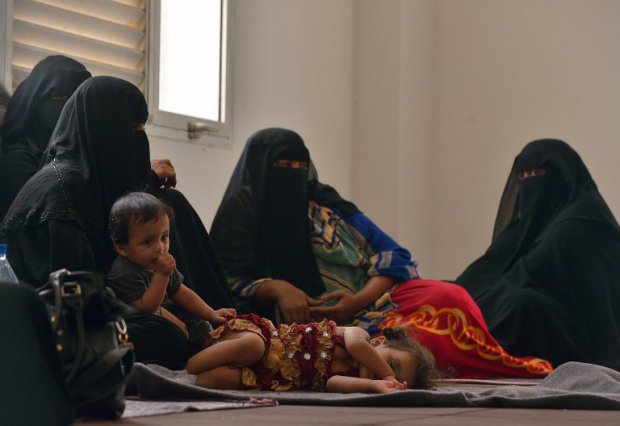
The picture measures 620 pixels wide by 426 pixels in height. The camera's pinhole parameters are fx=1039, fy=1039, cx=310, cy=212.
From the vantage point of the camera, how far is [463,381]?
3.74 meters

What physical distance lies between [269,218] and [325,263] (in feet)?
0.95

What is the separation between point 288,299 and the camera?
379cm

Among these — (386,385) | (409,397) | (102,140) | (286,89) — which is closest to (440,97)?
(286,89)

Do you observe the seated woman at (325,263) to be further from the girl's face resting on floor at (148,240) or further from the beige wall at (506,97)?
the beige wall at (506,97)

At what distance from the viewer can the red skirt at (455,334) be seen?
158 inches

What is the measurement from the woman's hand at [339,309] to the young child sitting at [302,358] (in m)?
0.81

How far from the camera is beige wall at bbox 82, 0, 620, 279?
18.8ft

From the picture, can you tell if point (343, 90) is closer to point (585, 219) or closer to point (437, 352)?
point (585, 219)

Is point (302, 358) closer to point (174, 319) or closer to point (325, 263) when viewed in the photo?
point (174, 319)

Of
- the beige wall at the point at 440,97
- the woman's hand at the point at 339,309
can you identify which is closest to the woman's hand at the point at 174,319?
the woman's hand at the point at 339,309

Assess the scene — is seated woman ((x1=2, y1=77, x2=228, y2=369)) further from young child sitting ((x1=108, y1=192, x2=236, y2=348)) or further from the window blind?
the window blind

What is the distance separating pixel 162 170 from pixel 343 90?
256 centimetres

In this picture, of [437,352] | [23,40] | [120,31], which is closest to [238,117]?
[120,31]

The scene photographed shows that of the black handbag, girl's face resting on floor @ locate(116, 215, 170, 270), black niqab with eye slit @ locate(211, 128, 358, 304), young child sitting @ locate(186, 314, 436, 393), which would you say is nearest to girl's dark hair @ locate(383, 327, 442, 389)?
young child sitting @ locate(186, 314, 436, 393)
